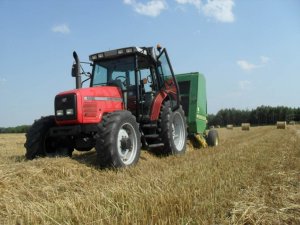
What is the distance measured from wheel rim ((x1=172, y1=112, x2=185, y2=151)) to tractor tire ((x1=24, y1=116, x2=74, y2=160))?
8.27 feet

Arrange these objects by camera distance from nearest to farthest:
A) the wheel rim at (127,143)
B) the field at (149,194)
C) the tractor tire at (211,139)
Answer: the field at (149,194) < the wheel rim at (127,143) < the tractor tire at (211,139)

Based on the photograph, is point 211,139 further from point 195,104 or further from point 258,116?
point 258,116

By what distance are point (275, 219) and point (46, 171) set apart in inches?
134

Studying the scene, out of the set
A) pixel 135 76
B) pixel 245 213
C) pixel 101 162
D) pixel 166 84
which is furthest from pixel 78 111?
pixel 245 213

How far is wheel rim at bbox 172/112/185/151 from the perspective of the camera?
869cm

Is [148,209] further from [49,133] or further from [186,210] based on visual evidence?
[49,133]

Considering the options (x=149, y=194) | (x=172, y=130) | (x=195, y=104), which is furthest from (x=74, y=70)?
(x=195, y=104)

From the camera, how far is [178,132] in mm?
8852

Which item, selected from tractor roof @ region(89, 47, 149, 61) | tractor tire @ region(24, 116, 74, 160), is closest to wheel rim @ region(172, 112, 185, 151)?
tractor roof @ region(89, 47, 149, 61)

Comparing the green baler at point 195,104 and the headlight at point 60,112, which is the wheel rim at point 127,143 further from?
the green baler at point 195,104

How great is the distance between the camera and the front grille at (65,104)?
6.39m

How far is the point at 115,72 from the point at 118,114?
5.40ft

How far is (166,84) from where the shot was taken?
8578 mm

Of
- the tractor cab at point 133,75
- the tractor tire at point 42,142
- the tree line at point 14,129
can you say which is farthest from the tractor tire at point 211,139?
the tree line at point 14,129
